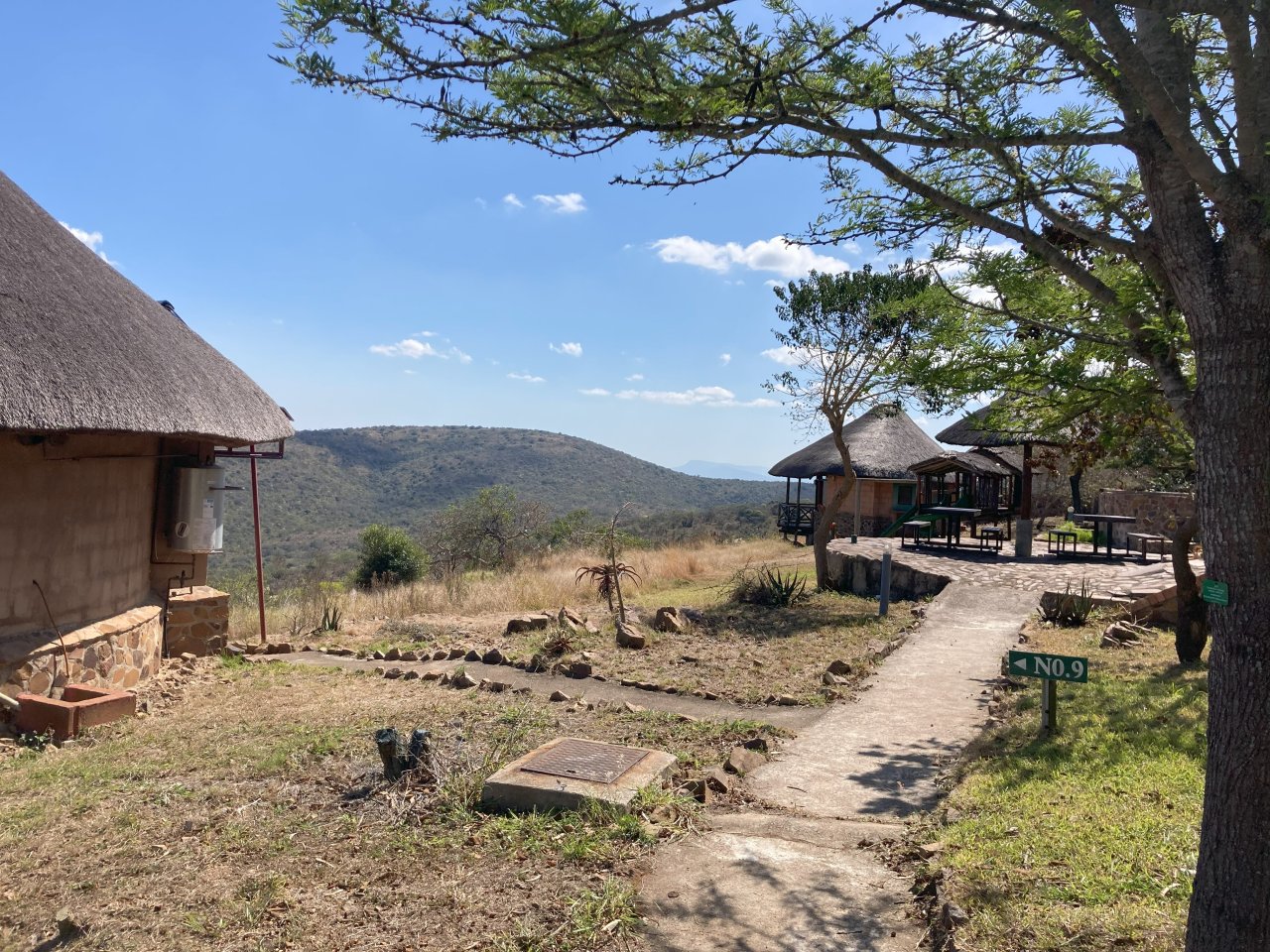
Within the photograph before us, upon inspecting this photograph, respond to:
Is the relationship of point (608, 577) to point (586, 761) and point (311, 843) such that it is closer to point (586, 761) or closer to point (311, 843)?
point (586, 761)

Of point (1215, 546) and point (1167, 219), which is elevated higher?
point (1167, 219)

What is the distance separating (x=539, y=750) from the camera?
5816mm

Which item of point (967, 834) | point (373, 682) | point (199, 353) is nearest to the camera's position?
point (967, 834)

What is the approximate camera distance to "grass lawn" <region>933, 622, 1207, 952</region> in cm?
355

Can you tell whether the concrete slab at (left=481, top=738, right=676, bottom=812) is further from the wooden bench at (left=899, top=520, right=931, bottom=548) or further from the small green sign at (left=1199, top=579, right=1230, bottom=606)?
the wooden bench at (left=899, top=520, right=931, bottom=548)

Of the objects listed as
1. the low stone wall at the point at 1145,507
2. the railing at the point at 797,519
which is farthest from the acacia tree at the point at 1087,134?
the railing at the point at 797,519

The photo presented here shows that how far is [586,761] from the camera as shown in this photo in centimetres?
559

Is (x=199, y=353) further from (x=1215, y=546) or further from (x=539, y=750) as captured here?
(x=1215, y=546)

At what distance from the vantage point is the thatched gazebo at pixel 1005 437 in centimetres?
713

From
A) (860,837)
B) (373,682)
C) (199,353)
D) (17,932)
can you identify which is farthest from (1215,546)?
(199,353)

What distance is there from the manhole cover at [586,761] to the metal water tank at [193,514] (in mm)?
5563

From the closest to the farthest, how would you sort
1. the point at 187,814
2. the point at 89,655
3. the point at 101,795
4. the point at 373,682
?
the point at 187,814
the point at 101,795
the point at 89,655
the point at 373,682

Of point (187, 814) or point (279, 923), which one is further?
point (187, 814)

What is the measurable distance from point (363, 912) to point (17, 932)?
1382 mm
